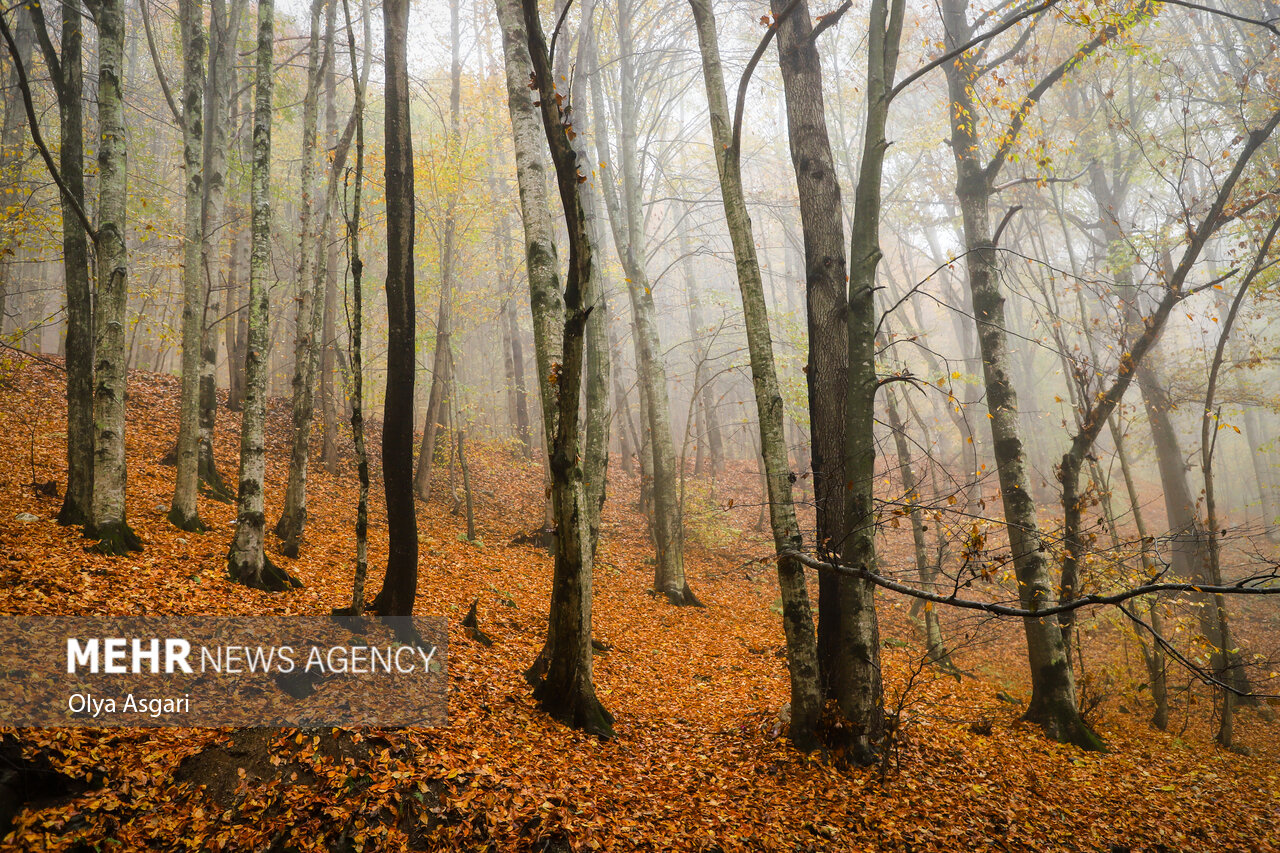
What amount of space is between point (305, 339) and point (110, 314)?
2.58 m

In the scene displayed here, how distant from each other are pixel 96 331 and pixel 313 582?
340 cm

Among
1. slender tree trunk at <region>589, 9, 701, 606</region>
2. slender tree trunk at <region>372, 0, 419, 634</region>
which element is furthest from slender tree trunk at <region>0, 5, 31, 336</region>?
slender tree trunk at <region>589, 9, 701, 606</region>

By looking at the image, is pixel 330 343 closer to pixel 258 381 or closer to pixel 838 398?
pixel 258 381

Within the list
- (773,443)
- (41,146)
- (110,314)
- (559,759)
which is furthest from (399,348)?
(559,759)

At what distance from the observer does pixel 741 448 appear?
30453 mm

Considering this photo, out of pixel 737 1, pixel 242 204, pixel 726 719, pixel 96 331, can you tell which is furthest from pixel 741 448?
pixel 96 331

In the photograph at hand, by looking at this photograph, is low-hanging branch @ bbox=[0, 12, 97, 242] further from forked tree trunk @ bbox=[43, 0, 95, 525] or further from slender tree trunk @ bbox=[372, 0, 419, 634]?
slender tree trunk @ bbox=[372, 0, 419, 634]

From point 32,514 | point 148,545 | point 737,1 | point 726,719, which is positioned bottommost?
point 726,719

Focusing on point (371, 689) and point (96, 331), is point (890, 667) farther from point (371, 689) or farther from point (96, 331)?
point (96, 331)

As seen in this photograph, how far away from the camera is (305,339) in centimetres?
862

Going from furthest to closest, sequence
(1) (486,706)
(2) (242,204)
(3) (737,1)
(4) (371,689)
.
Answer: (2) (242,204), (3) (737,1), (1) (486,706), (4) (371,689)

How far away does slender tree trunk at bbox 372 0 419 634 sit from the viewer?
566cm

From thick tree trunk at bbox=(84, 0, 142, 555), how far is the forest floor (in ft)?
1.47

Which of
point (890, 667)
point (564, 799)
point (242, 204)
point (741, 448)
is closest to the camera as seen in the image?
point (564, 799)
